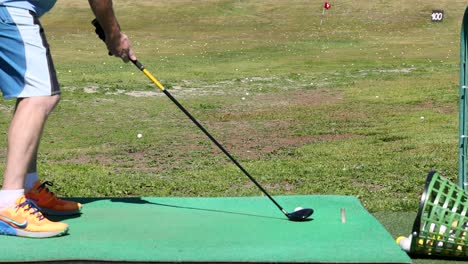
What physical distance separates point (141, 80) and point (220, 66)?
16.3ft

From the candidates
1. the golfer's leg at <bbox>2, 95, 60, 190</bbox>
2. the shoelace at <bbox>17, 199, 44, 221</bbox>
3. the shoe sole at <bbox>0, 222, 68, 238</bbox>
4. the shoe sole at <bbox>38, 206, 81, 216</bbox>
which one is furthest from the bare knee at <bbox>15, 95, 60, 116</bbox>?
the shoe sole at <bbox>38, 206, 81, 216</bbox>

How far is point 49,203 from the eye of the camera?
4891mm

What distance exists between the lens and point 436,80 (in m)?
18.3

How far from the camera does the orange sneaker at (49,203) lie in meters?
4.87

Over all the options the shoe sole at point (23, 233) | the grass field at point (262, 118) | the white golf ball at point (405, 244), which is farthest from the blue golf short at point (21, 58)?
the grass field at point (262, 118)

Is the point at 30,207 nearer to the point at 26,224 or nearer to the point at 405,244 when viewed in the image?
the point at 26,224

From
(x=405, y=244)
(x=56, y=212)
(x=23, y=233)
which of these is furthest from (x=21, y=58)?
(x=405, y=244)

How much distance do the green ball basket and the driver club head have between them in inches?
27.4

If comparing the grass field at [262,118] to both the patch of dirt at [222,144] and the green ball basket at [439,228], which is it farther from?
the green ball basket at [439,228]

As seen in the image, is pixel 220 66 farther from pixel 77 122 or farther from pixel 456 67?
pixel 77 122

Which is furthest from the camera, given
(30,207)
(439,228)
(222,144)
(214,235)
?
(222,144)

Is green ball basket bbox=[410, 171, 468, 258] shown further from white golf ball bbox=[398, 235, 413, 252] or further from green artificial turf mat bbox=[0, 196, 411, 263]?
green artificial turf mat bbox=[0, 196, 411, 263]

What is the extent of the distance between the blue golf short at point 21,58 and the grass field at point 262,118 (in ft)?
7.44

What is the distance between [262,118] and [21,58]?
8.43 metres
